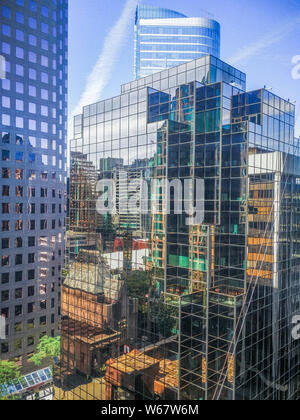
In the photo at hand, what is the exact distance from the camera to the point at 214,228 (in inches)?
618

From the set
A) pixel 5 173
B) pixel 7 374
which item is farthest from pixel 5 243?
pixel 7 374

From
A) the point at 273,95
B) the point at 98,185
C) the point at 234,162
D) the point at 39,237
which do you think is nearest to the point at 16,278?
the point at 39,237

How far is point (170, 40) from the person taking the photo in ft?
193

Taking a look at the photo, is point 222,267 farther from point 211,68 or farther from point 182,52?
point 182,52

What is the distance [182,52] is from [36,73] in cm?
3846

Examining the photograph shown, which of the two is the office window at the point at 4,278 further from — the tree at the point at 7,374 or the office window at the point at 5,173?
the office window at the point at 5,173

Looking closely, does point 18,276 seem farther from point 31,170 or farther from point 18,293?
point 31,170

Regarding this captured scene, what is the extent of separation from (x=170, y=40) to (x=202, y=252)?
177ft

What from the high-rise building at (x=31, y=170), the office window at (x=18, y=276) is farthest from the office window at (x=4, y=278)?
the office window at (x=18, y=276)

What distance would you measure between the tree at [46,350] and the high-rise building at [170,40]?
4588 centimetres

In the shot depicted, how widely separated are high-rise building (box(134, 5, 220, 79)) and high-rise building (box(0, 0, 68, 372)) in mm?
21476

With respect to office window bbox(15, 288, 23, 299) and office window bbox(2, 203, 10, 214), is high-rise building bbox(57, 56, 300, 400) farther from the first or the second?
office window bbox(2, 203, 10, 214)

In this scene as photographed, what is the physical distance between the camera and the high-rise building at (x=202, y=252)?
50.6 ft
